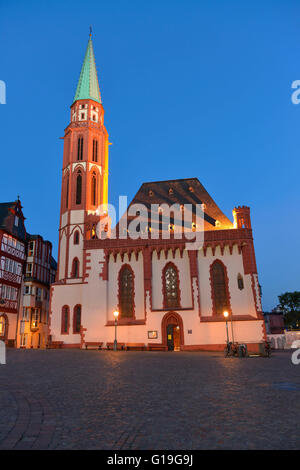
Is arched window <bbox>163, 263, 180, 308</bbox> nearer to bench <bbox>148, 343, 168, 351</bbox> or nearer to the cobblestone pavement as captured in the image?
bench <bbox>148, 343, 168, 351</bbox>

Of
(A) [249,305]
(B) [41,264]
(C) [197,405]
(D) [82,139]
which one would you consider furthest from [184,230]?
(C) [197,405]

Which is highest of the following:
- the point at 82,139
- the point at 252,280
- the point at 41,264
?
the point at 82,139

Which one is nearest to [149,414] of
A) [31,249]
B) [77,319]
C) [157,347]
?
[157,347]

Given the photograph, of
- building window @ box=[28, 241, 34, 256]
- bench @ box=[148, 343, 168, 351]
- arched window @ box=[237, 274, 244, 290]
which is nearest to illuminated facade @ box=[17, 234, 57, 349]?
building window @ box=[28, 241, 34, 256]

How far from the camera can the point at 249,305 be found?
3381 centimetres

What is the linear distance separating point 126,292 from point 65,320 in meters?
8.10

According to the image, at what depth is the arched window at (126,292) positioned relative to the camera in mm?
35938

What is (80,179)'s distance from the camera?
45.1 m

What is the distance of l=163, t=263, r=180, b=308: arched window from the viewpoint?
35281 millimetres

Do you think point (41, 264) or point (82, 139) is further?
point (41, 264)

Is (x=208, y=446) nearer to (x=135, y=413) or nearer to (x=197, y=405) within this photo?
(x=135, y=413)

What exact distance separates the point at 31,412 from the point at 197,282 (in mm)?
28770
